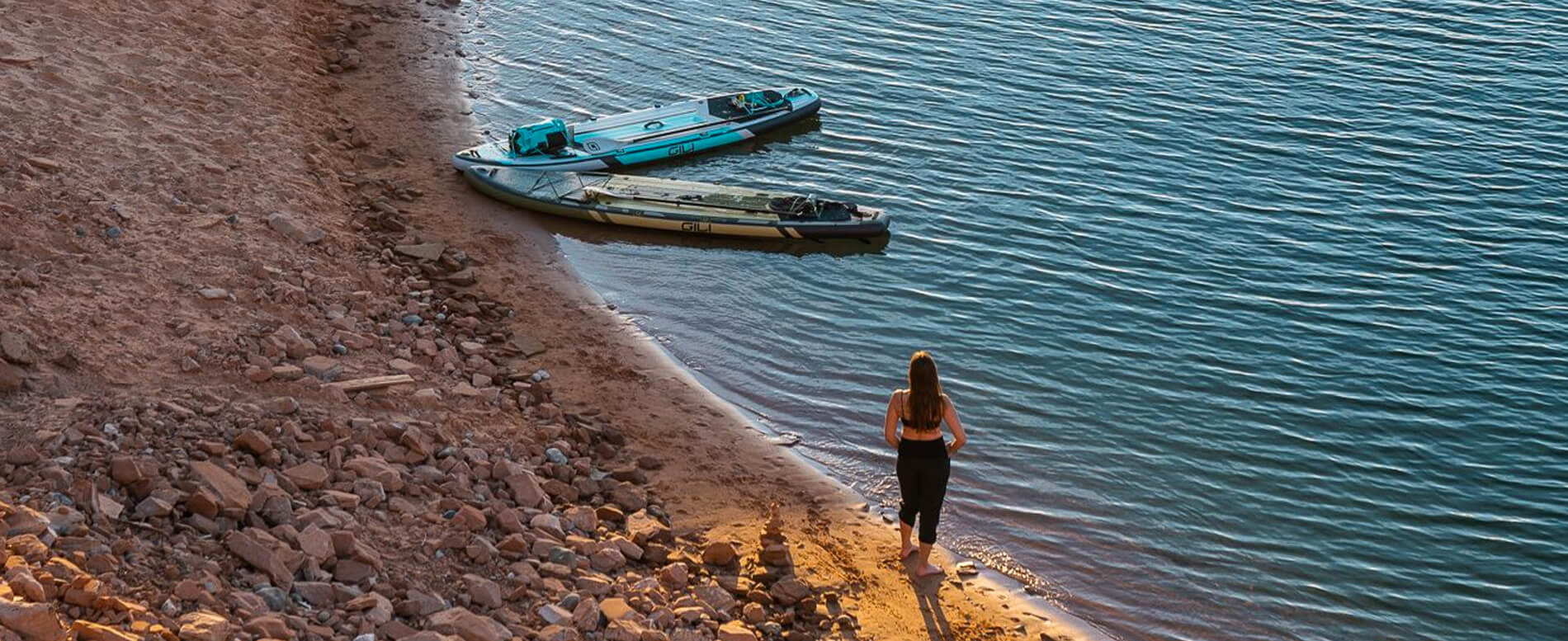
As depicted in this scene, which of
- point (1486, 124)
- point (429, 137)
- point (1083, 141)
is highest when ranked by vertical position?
point (1486, 124)

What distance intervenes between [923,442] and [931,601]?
1732mm

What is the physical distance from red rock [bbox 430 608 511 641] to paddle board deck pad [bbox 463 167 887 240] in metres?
12.6

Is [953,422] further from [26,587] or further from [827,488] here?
[26,587]

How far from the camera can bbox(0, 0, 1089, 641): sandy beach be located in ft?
34.7

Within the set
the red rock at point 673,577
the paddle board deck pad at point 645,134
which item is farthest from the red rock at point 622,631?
the paddle board deck pad at point 645,134

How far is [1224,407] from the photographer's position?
1800 centimetres

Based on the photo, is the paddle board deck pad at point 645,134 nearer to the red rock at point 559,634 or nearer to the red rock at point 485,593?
the red rock at point 485,593

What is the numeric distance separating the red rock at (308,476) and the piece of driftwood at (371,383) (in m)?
1.97

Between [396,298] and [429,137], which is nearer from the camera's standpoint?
[396,298]

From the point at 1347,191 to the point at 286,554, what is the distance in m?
19.2

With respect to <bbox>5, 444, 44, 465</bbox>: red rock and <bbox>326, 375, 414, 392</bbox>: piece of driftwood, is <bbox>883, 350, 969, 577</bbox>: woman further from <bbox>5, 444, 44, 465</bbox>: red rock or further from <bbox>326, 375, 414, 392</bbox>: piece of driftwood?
<bbox>5, 444, 44, 465</bbox>: red rock

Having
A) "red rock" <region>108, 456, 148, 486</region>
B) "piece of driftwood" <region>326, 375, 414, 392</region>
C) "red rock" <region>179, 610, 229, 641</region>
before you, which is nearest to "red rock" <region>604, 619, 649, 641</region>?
"red rock" <region>179, 610, 229, 641</region>

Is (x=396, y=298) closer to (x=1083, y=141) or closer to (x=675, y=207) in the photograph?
(x=675, y=207)

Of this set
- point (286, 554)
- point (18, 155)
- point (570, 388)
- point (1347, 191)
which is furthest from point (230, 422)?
point (1347, 191)
